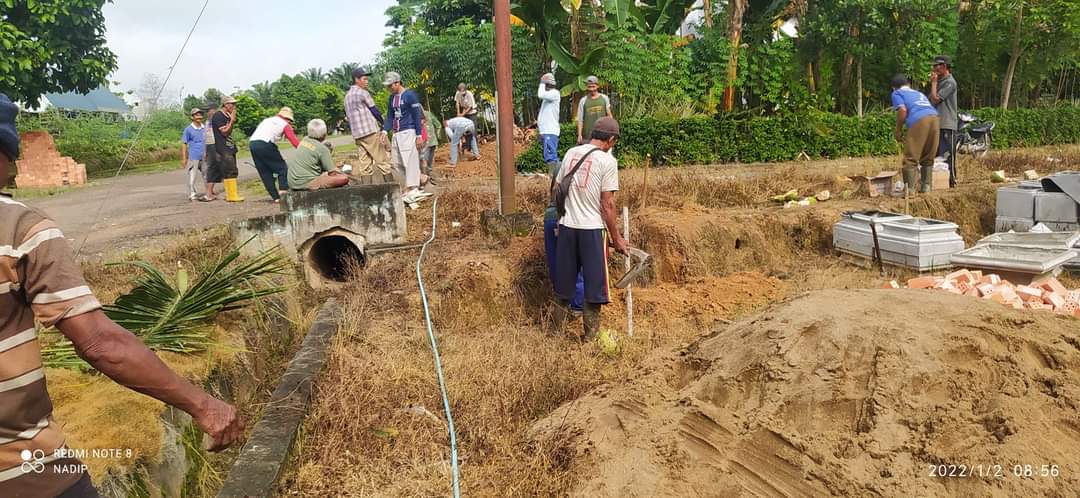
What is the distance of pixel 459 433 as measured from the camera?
13.5 ft

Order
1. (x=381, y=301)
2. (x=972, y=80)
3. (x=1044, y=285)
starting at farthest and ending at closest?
(x=972, y=80), (x=381, y=301), (x=1044, y=285)

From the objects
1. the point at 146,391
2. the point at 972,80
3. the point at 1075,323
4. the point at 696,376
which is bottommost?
the point at 696,376

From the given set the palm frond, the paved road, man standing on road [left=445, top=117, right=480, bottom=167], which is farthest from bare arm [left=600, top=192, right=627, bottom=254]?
man standing on road [left=445, top=117, right=480, bottom=167]

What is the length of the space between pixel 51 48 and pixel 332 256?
11237 mm

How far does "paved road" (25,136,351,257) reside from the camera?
8523mm

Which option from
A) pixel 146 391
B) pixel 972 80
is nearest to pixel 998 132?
pixel 972 80

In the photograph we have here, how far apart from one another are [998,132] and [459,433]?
59.4ft

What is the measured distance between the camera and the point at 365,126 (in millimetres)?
9445

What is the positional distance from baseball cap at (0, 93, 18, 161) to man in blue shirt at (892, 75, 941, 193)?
9.61 m

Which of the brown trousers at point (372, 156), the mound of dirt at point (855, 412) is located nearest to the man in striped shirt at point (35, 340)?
the mound of dirt at point (855, 412)

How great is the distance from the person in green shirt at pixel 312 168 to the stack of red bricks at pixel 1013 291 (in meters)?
6.87

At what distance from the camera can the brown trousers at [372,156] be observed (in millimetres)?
9695

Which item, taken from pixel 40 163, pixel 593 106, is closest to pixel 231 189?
pixel 593 106

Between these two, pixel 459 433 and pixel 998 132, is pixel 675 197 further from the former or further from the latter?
pixel 998 132
